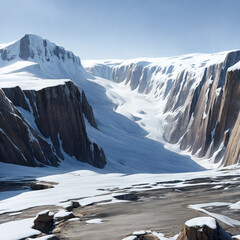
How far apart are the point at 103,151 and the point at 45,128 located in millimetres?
12207

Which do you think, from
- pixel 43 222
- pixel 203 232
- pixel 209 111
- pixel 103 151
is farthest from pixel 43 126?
pixel 209 111

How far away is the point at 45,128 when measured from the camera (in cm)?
4500

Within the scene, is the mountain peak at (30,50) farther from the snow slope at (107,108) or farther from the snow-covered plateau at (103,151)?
the snow-covered plateau at (103,151)

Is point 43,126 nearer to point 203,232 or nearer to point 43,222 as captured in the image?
point 43,222

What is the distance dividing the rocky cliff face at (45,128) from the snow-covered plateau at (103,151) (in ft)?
0.47

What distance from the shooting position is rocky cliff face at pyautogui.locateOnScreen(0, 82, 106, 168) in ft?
112

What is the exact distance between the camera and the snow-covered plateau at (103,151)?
11.3 meters

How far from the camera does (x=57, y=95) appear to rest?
48625mm

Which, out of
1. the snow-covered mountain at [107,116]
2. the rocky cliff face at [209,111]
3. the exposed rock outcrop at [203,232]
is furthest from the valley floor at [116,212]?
the rocky cliff face at [209,111]

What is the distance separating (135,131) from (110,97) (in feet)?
166

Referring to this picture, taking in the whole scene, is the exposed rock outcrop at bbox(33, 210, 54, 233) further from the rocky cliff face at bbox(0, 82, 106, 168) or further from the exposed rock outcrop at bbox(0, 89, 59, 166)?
the rocky cliff face at bbox(0, 82, 106, 168)

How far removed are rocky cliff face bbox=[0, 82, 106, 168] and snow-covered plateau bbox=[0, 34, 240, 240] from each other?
5.6 inches

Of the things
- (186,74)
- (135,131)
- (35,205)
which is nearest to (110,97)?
(186,74)

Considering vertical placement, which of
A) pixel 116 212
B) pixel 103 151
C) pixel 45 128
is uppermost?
pixel 45 128
